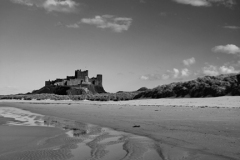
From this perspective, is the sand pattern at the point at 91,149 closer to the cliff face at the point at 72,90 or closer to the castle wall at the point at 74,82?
the cliff face at the point at 72,90

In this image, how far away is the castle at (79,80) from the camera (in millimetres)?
114188

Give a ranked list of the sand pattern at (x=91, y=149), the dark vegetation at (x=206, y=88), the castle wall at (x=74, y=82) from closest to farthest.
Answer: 1. the sand pattern at (x=91, y=149)
2. the dark vegetation at (x=206, y=88)
3. the castle wall at (x=74, y=82)

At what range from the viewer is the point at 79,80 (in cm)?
11469

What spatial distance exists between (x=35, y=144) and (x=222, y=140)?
12.6 ft

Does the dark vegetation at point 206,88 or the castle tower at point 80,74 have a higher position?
the castle tower at point 80,74

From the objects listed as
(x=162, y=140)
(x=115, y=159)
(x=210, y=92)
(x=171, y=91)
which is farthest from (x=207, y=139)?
(x=171, y=91)

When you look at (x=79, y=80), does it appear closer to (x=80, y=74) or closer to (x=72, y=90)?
(x=80, y=74)

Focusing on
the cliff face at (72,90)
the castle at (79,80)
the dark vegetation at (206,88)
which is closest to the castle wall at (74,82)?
the castle at (79,80)

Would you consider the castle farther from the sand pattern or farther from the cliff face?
the sand pattern

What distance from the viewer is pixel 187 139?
5.08 meters

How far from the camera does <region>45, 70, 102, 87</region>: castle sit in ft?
375

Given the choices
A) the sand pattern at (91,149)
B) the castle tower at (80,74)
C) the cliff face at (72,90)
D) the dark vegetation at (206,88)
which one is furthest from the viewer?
the castle tower at (80,74)

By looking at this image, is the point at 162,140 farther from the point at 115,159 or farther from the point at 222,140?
the point at 115,159

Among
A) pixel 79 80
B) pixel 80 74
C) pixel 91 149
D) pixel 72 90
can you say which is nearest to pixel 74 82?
pixel 79 80
